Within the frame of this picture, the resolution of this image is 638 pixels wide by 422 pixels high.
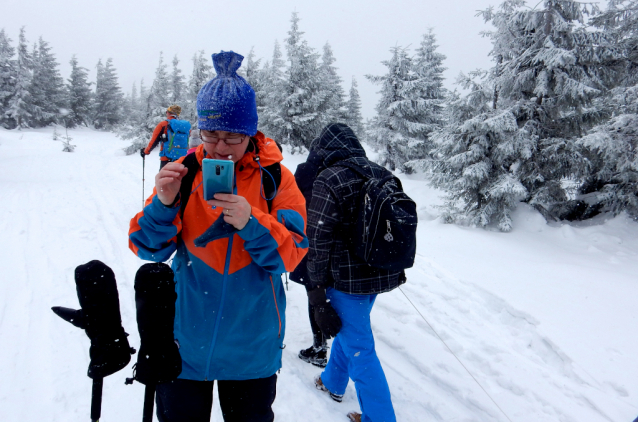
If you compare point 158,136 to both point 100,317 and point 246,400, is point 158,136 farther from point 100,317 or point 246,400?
point 100,317

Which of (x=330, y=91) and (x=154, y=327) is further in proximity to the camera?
(x=330, y=91)

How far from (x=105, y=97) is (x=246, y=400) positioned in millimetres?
56377

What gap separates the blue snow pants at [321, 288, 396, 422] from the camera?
250 cm

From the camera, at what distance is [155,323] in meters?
1.14

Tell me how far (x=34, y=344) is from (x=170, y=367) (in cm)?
342

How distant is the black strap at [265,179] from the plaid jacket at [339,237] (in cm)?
73

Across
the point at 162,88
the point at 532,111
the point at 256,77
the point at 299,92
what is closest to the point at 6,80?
the point at 162,88

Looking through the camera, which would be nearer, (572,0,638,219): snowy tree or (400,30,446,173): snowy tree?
(572,0,638,219): snowy tree

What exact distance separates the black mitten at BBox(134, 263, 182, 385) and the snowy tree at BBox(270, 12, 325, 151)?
869 inches

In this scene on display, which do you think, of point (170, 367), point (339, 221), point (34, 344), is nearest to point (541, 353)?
point (339, 221)

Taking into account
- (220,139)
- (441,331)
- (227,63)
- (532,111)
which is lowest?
(441,331)

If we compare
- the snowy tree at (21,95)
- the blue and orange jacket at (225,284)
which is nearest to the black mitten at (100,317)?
the blue and orange jacket at (225,284)

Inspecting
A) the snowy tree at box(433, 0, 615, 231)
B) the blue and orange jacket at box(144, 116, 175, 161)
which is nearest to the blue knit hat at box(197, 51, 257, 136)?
the blue and orange jacket at box(144, 116, 175, 161)

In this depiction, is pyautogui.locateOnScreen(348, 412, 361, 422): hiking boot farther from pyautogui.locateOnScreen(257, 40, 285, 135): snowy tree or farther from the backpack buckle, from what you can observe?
pyautogui.locateOnScreen(257, 40, 285, 135): snowy tree
